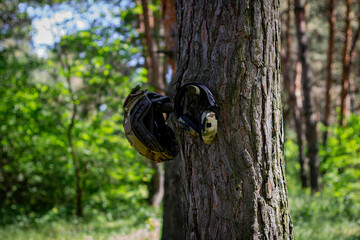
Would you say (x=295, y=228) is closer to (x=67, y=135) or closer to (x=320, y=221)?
(x=320, y=221)

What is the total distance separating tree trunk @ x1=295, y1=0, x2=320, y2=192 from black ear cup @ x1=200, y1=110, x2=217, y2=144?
821 cm

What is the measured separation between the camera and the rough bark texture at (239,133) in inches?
75.5

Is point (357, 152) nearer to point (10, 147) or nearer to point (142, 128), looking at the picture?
point (142, 128)

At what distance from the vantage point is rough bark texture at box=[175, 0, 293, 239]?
1917 millimetres

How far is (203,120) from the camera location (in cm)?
186

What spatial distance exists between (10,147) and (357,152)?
8.97 m

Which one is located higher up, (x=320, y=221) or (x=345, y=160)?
(x=345, y=160)

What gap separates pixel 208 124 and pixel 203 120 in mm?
38

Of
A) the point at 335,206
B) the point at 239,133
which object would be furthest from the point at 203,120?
the point at 335,206

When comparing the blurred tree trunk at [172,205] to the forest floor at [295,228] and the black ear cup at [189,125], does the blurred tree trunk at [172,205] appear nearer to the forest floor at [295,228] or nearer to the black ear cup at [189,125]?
the forest floor at [295,228]

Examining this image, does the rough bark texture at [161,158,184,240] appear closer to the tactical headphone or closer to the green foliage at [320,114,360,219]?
the tactical headphone

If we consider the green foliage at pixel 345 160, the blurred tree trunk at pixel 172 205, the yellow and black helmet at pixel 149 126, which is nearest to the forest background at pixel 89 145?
the green foliage at pixel 345 160

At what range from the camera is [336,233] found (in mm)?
5117

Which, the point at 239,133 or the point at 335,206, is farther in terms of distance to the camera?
the point at 335,206
